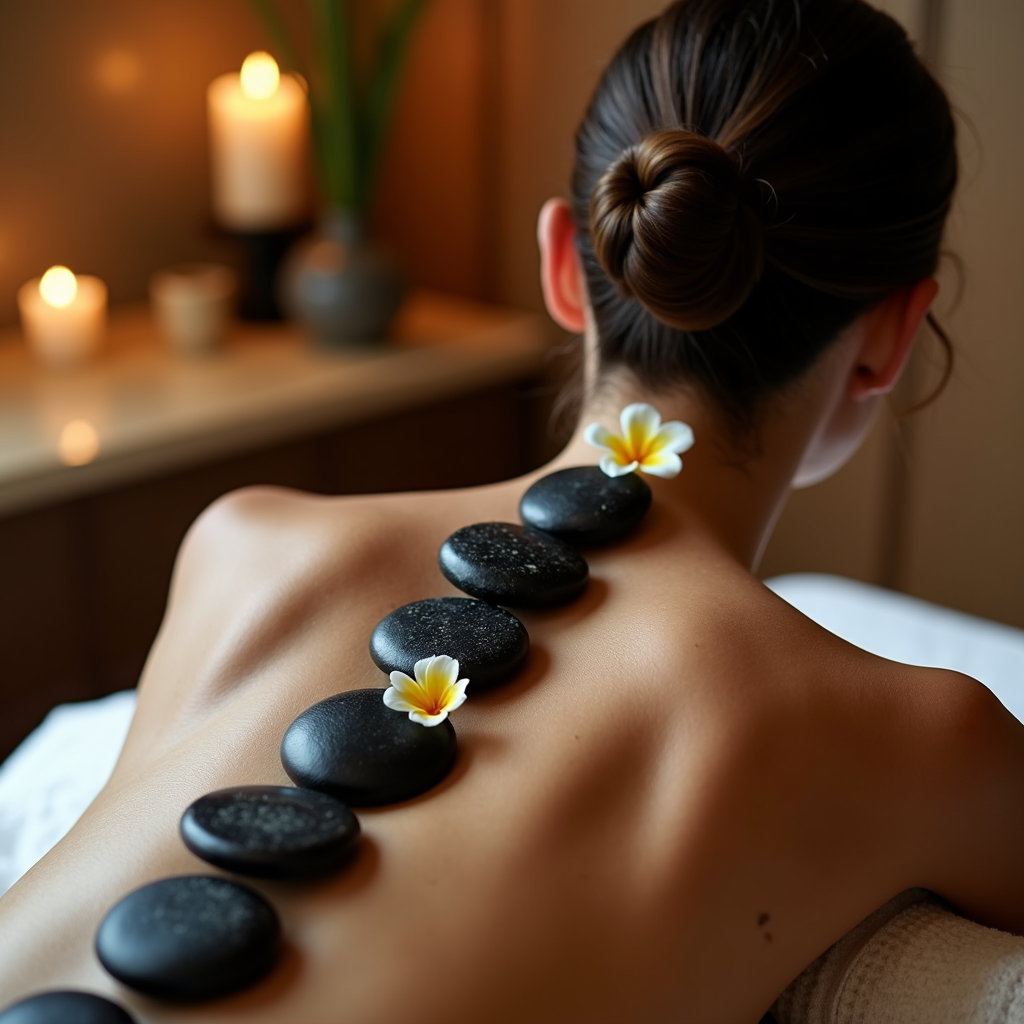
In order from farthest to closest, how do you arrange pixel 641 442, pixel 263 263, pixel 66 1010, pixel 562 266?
pixel 263 263, pixel 562 266, pixel 641 442, pixel 66 1010

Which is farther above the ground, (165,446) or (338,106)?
(338,106)

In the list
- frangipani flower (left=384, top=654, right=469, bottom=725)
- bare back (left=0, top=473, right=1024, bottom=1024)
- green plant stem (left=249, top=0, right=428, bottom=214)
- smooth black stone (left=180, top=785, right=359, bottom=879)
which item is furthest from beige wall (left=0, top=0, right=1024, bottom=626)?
smooth black stone (left=180, top=785, right=359, bottom=879)

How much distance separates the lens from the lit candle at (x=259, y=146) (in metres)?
2.01

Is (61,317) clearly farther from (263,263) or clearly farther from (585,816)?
(585,816)

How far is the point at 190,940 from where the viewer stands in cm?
61

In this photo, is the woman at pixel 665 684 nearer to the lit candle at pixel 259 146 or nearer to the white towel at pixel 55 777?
the white towel at pixel 55 777

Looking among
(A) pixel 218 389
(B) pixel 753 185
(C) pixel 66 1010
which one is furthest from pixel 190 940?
(A) pixel 218 389

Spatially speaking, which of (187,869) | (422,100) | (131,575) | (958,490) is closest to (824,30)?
(187,869)

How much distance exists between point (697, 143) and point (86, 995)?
1.98ft

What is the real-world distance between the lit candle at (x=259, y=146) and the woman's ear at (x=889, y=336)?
1.26 metres

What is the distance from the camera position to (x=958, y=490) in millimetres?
1893

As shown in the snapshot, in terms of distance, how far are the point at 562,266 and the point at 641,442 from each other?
24 cm

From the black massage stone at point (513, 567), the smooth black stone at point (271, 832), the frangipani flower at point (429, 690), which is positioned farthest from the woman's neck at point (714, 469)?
the smooth black stone at point (271, 832)

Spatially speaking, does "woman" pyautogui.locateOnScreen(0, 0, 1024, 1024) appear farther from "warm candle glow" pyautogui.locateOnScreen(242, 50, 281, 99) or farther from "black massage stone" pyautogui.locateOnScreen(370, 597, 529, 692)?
"warm candle glow" pyautogui.locateOnScreen(242, 50, 281, 99)
